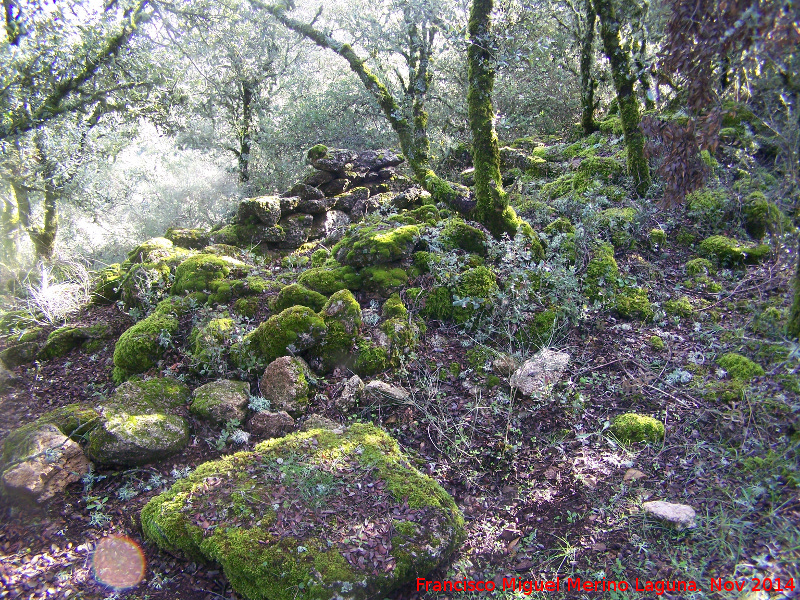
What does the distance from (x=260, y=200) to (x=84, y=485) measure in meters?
5.32

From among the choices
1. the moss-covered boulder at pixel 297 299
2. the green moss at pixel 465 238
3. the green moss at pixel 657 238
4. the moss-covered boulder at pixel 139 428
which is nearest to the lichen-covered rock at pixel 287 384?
the moss-covered boulder at pixel 139 428

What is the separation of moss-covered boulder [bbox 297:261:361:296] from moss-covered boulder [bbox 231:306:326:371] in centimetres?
91

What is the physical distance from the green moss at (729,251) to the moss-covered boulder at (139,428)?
730cm

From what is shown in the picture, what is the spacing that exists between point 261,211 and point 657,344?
21.4 ft

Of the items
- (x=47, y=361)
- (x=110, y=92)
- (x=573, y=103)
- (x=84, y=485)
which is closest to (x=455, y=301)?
(x=84, y=485)

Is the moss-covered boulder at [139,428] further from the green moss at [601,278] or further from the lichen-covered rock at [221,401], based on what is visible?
the green moss at [601,278]

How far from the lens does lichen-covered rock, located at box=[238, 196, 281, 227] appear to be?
320 inches

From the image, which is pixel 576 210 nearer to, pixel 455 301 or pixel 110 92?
pixel 455 301

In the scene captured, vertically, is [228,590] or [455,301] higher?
[455,301]

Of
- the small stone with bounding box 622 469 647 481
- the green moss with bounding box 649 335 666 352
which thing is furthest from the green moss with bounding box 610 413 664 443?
the green moss with bounding box 649 335 666 352

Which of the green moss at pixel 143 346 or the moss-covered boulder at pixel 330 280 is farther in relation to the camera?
the moss-covered boulder at pixel 330 280

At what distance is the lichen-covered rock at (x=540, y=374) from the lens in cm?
468

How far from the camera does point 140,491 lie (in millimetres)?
4121

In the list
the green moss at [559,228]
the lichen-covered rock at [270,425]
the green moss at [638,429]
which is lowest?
the green moss at [638,429]
